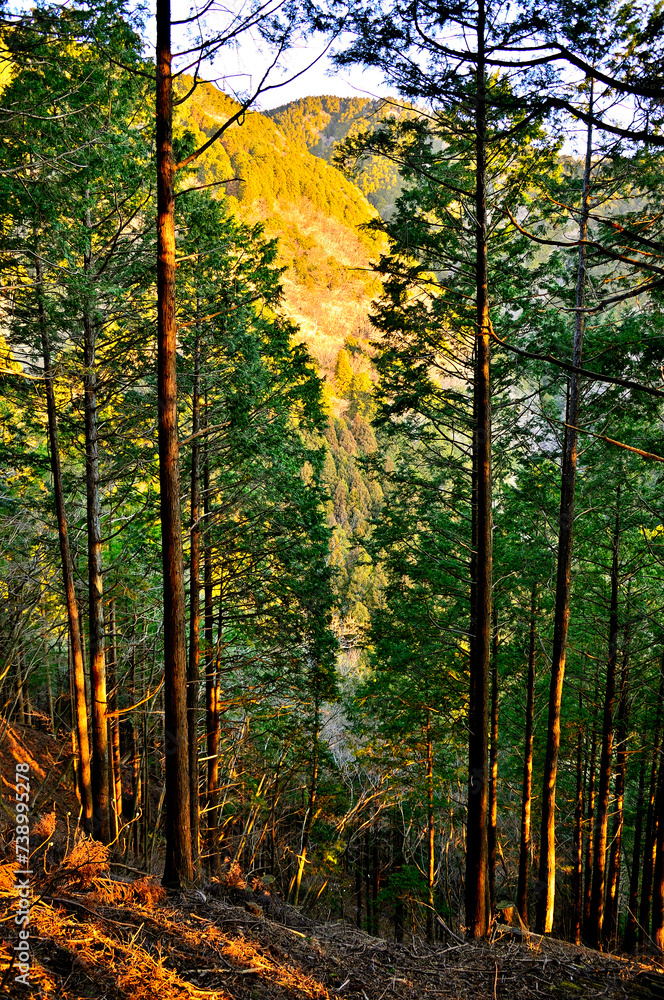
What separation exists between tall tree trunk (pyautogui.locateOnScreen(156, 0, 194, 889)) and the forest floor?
472mm

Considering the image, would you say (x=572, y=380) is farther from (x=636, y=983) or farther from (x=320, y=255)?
(x=320, y=255)

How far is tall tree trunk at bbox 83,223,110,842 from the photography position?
24.9 ft

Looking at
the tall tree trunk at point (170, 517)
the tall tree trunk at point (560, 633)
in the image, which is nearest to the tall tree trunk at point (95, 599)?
the tall tree trunk at point (170, 517)

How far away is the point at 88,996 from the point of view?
246 centimetres

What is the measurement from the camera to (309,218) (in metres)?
140

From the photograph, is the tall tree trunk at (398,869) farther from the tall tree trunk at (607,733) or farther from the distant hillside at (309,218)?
the distant hillside at (309,218)

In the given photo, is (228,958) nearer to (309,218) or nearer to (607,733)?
(607,733)

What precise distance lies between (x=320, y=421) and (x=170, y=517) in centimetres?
488

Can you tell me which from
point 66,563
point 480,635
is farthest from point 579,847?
point 66,563

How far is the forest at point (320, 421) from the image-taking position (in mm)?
5012

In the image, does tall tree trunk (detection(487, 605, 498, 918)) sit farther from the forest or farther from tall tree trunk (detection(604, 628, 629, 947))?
tall tree trunk (detection(604, 628, 629, 947))

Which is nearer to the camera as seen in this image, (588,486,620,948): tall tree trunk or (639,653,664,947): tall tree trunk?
(588,486,620,948): tall tree trunk

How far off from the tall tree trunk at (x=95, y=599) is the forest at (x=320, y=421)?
4 cm

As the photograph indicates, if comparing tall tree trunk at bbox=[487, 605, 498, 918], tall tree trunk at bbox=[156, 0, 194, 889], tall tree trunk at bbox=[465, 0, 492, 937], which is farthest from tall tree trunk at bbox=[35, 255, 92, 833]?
tall tree trunk at bbox=[487, 605, 498, 918]
